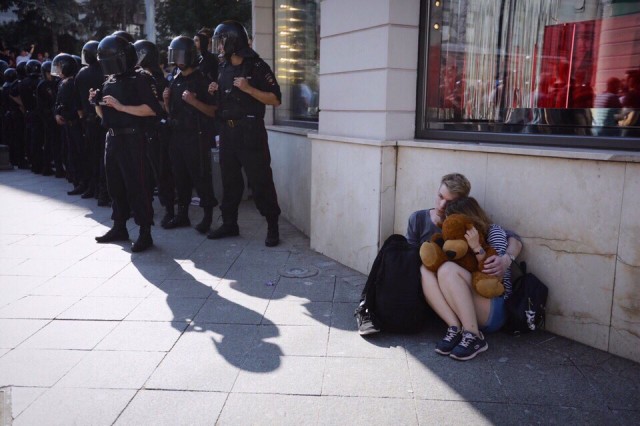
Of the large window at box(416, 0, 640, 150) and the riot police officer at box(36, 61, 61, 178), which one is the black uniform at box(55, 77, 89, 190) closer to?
the riot police officer at box(36, 61, 61, 178)

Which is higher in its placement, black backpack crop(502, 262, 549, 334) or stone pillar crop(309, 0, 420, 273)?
stone pillar crop(309, 0, 420, 273)

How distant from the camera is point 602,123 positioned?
4.01 metres

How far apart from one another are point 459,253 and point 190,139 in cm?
433

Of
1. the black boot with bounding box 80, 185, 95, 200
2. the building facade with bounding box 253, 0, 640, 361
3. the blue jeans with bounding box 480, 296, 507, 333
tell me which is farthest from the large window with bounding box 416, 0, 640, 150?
the black boot with bounding box 80, 185, 95, 200

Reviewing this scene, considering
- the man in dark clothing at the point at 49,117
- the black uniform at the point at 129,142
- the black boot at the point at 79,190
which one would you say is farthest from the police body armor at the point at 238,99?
the man in dark clothing at the point at 49,117

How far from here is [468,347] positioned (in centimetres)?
370

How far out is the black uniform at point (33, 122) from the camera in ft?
37.4

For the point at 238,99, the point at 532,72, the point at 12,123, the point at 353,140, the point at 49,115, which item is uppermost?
the point at 532,72

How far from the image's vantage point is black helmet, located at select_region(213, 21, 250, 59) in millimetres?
6273

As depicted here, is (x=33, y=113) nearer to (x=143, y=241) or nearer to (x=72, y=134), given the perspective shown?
(x=72, y=134)

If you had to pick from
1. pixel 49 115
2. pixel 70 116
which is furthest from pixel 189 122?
pixel 49 115

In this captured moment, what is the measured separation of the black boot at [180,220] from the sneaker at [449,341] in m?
4.52

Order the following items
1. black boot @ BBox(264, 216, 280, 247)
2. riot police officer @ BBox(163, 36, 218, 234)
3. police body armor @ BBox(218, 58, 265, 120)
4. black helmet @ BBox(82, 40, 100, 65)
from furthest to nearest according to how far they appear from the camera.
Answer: black helmet @ BBox(82, 40, 100, 65)
riot police officer @ BBox(163, 36, 218, 234)
black boot @ BBox(264, 216, 280, 247)
police body armor @ BBox(218, 58, 265, 120)

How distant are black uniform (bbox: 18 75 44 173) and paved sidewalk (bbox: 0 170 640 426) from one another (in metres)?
6.95
